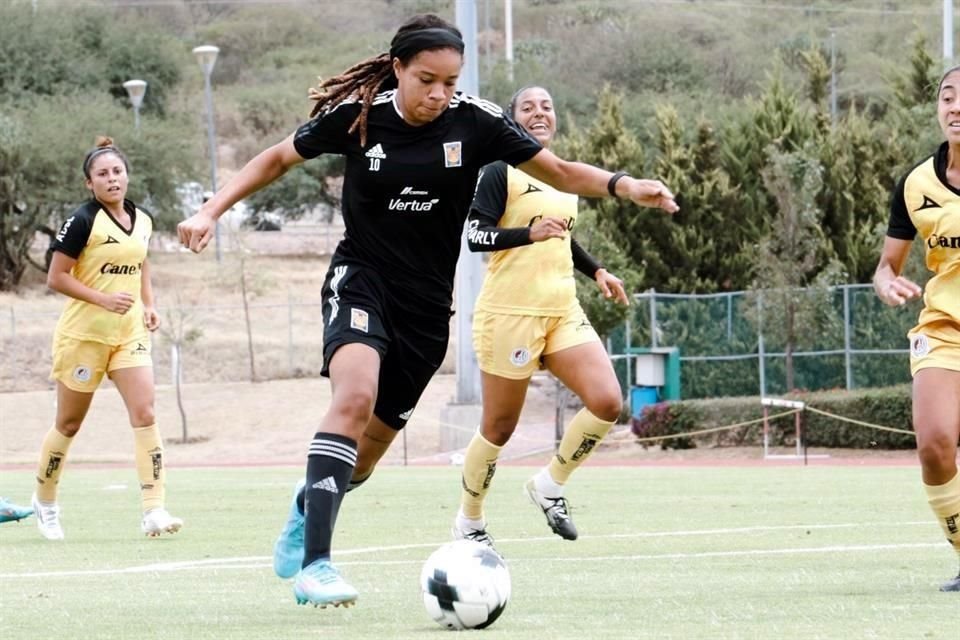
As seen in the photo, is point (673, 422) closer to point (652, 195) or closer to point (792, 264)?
point (792, 264)

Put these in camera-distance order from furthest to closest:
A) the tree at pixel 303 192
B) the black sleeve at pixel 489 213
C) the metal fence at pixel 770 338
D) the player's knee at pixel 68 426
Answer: the tree at pixel 303 192, the metal fence at pixel 770 338, the player's knee at pixel 68 426, the black sleeve at pixel 489 213

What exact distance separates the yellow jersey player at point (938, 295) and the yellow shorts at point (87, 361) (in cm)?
574

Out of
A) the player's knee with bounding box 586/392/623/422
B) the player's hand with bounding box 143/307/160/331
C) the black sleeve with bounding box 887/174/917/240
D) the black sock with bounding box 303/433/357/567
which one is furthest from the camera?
the player's hand with bounding box 143/307/160/331

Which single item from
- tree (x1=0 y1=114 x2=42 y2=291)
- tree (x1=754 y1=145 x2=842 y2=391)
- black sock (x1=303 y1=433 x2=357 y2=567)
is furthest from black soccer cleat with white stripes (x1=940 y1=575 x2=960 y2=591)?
tree (x1=0 y1=114 x2=42 y2=291)

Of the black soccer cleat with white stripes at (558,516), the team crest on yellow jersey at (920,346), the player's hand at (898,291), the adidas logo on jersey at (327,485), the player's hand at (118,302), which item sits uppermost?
the player's hand at (898,291)

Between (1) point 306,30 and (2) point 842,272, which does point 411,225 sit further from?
(1) point 306,30

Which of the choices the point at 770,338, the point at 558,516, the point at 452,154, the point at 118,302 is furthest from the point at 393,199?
the point at 770,338

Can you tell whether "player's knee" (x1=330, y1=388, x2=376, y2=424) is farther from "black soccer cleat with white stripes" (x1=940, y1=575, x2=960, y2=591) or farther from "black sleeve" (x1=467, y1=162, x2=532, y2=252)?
"black soccer cleat with white stripes" (x1=940, y1=575, x2=960, y2=591)

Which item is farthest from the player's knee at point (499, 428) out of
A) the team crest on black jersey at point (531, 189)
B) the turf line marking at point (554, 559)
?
the team crest on black jersey at point (531, 189)

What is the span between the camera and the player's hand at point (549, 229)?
7676mm

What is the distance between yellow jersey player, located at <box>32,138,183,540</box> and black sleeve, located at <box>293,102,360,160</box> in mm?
4486

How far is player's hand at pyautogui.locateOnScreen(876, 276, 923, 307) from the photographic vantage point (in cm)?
744

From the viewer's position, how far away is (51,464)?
11914mm

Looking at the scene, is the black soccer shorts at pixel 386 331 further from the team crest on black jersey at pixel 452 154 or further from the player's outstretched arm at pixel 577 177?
the player's outstretched arm at pixel 577 177
